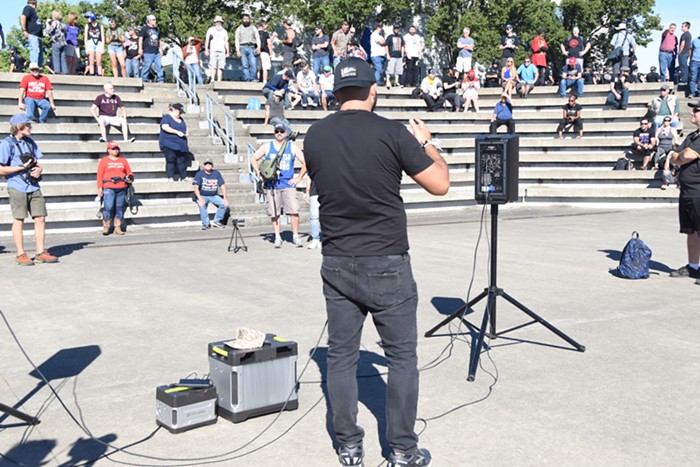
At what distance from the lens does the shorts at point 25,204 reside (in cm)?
1024

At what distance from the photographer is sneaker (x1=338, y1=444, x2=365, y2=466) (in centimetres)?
378

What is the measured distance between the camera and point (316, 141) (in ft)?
12.5

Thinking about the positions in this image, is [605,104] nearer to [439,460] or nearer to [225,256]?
[225,256]

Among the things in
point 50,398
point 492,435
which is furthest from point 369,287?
point 50,398

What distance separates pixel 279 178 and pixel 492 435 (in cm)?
812

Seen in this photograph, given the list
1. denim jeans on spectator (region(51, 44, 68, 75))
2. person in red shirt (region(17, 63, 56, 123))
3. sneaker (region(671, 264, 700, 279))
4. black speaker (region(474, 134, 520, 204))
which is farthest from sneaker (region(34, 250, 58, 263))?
denim jeans on spectator (region(51, 44, 68, 75))

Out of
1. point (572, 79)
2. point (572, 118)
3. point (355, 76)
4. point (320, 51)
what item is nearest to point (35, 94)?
point (320, 51)

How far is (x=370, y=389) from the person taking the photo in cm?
515

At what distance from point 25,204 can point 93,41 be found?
36.4 ft

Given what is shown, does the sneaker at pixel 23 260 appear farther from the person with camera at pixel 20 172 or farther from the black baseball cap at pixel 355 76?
the black baseball cap at pixel 355 76

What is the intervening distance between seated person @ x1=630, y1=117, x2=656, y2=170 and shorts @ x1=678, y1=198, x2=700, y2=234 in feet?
39.0

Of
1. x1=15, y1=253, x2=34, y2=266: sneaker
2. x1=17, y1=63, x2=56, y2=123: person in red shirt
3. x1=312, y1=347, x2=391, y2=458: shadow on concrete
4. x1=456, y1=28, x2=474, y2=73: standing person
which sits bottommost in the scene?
x1=312, y1=347, x2=391, y2=458: shadow on concrete

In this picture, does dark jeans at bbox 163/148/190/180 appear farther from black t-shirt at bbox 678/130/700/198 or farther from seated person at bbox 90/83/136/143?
black t-shirt at bbox 678/130/700/198

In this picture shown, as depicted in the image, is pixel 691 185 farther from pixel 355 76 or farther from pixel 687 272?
pixel 355 76
